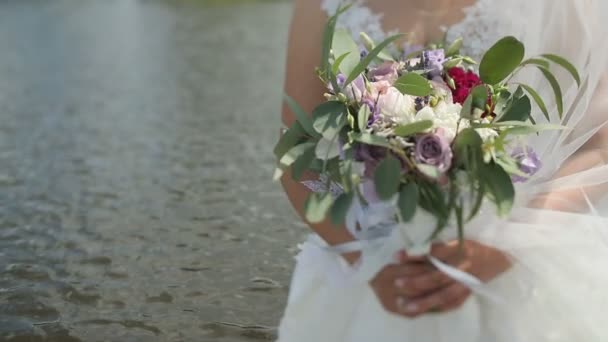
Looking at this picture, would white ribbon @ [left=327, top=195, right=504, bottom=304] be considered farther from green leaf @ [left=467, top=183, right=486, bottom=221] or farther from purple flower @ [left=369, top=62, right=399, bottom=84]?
purple flower @ [left=369, top=62, right=399, bottom=84]

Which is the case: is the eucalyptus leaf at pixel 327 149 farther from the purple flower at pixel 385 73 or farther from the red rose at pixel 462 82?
the red rose at pixel 462 82

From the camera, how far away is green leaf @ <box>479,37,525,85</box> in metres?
2.09

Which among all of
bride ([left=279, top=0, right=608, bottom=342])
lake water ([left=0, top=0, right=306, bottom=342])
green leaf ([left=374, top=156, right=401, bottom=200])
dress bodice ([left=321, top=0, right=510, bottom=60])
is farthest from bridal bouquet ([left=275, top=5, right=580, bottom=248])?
lake water ([left=0, top=0, right=306, bottom=342])

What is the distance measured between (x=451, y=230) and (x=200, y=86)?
9.25 metres

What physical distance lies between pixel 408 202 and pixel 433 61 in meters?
0.56

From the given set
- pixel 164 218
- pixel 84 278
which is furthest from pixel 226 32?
pixel 84 278

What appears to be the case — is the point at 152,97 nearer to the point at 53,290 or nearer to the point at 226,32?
the point at 53,290

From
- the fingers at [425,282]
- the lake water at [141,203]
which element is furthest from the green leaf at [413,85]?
the lake water at [141,203]

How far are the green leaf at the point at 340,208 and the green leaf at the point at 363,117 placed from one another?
0.54ft

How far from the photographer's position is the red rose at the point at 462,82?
87.7 inches

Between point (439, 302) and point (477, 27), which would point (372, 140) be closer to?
point (439, 302)

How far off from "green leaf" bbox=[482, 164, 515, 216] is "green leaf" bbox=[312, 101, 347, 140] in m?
0.36

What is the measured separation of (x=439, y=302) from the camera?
2006mm

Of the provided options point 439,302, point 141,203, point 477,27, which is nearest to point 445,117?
point 439,302
